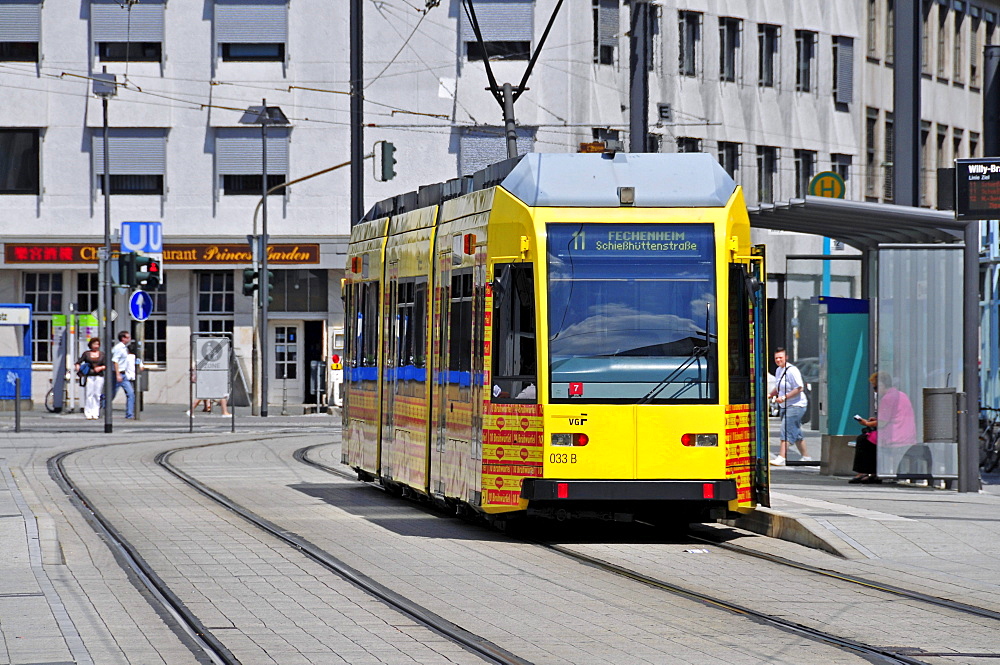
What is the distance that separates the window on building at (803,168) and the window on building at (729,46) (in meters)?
3.29

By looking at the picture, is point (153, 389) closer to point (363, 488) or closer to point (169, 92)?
point (169, 92)

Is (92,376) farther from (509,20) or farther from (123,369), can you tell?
(509,20)

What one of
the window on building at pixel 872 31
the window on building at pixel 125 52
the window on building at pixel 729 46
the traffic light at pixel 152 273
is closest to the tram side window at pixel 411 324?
the traffic light at pixel 152 273

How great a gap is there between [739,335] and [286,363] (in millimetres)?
34469

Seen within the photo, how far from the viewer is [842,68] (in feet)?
176

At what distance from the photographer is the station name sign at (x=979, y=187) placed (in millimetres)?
16859

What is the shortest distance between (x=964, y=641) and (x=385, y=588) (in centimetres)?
363

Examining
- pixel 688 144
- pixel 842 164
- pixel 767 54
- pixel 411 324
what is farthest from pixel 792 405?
pixel 842 164

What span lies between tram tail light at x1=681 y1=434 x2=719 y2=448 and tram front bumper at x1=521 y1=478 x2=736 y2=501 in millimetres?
280

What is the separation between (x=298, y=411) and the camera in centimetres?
4538

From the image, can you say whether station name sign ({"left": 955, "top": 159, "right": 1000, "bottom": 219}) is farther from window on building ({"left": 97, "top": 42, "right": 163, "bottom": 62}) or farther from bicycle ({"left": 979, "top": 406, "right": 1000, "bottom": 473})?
window on building ({"left": 97, "top": 42, "right": 163, "bottom": 62})

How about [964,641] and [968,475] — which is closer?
[964,641]

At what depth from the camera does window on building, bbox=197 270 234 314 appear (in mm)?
47312

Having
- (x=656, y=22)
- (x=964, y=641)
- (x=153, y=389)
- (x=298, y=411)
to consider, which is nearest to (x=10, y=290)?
(x=153, y=389)
